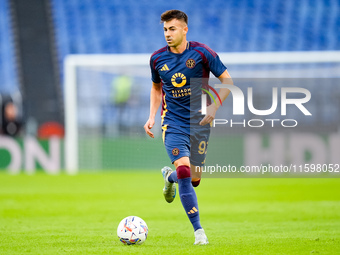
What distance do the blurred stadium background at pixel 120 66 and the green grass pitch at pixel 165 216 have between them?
2027mm

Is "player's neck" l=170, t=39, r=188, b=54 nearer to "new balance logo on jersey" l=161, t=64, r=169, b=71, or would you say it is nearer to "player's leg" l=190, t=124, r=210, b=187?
"new balance logo on jersey" l=161, t=64, r=169, b=71

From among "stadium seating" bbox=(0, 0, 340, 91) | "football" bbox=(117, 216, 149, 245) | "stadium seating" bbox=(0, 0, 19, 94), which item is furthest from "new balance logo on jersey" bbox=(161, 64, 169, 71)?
"stadium seating" bbox=(0, 0, 340, 91)

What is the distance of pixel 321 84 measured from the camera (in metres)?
16.7

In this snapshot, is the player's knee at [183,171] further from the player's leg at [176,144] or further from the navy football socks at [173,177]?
the navy football socks at [173,177]

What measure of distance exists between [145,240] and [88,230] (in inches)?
44.7

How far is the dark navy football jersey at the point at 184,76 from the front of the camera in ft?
18.4

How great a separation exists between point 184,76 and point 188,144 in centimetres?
63

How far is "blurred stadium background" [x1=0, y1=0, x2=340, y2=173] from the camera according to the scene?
16.6 metres

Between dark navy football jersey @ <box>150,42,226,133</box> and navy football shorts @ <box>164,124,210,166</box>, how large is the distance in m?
0.07

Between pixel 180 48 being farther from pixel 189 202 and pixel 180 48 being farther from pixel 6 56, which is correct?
pixel 6 56

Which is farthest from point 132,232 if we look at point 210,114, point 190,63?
point 190,63

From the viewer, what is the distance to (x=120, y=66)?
17641 mm

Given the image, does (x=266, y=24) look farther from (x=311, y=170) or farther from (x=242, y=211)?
(x=242, y=211)

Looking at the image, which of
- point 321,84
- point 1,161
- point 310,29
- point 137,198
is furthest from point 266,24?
point 137,198
